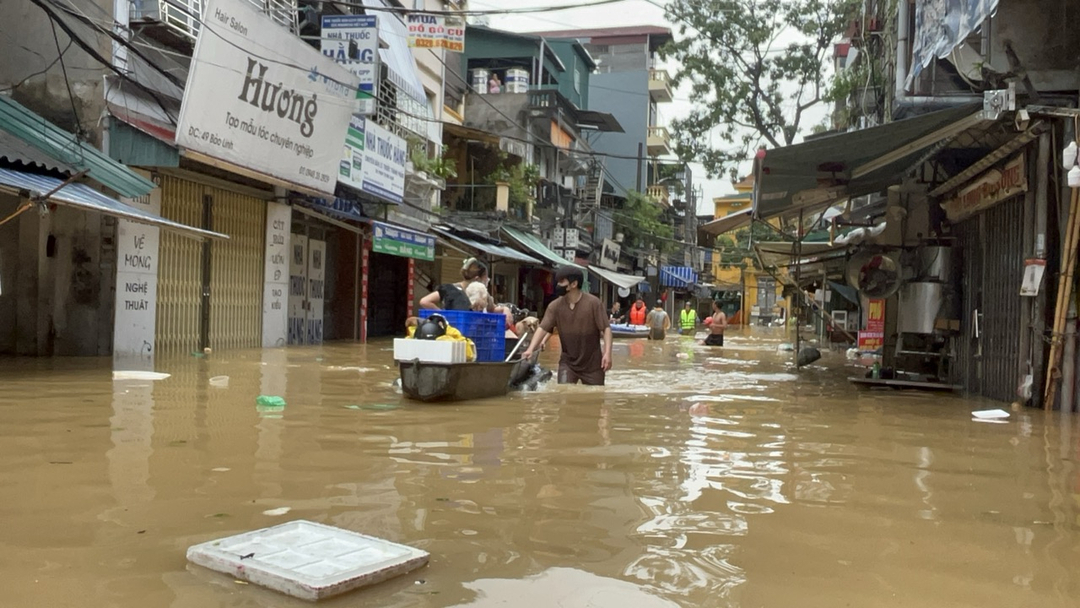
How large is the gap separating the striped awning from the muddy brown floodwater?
43.0 m

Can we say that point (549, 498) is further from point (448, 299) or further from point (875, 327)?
point (875, 327)

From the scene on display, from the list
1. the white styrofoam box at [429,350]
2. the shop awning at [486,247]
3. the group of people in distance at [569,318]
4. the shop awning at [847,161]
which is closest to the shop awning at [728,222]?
the shop awning at [847,161]

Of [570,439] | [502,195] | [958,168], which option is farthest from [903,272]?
[502,195]

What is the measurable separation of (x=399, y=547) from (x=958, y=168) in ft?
33.9

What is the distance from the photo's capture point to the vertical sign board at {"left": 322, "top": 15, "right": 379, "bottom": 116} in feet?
54.1

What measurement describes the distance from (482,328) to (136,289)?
19.7 ft

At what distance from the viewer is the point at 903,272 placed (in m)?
Result: 11.9

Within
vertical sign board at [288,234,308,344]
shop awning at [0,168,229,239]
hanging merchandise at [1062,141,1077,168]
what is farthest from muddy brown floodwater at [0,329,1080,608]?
vertical sign board at [288,234,308,344]

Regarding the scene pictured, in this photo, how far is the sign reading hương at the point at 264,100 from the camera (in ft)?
38.7

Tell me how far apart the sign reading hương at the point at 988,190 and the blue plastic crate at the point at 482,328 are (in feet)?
18.3

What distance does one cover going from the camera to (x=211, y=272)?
47.3 ft

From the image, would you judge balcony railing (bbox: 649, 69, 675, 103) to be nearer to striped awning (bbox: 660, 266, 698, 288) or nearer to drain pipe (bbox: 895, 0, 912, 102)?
striped awning (bbox: 660, 266, 698, 288)

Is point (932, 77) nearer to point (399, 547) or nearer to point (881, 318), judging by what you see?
point (881, 318)

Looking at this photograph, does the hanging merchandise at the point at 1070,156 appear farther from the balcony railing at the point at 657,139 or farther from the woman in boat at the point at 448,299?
the balcony railing at the point at 657,139
